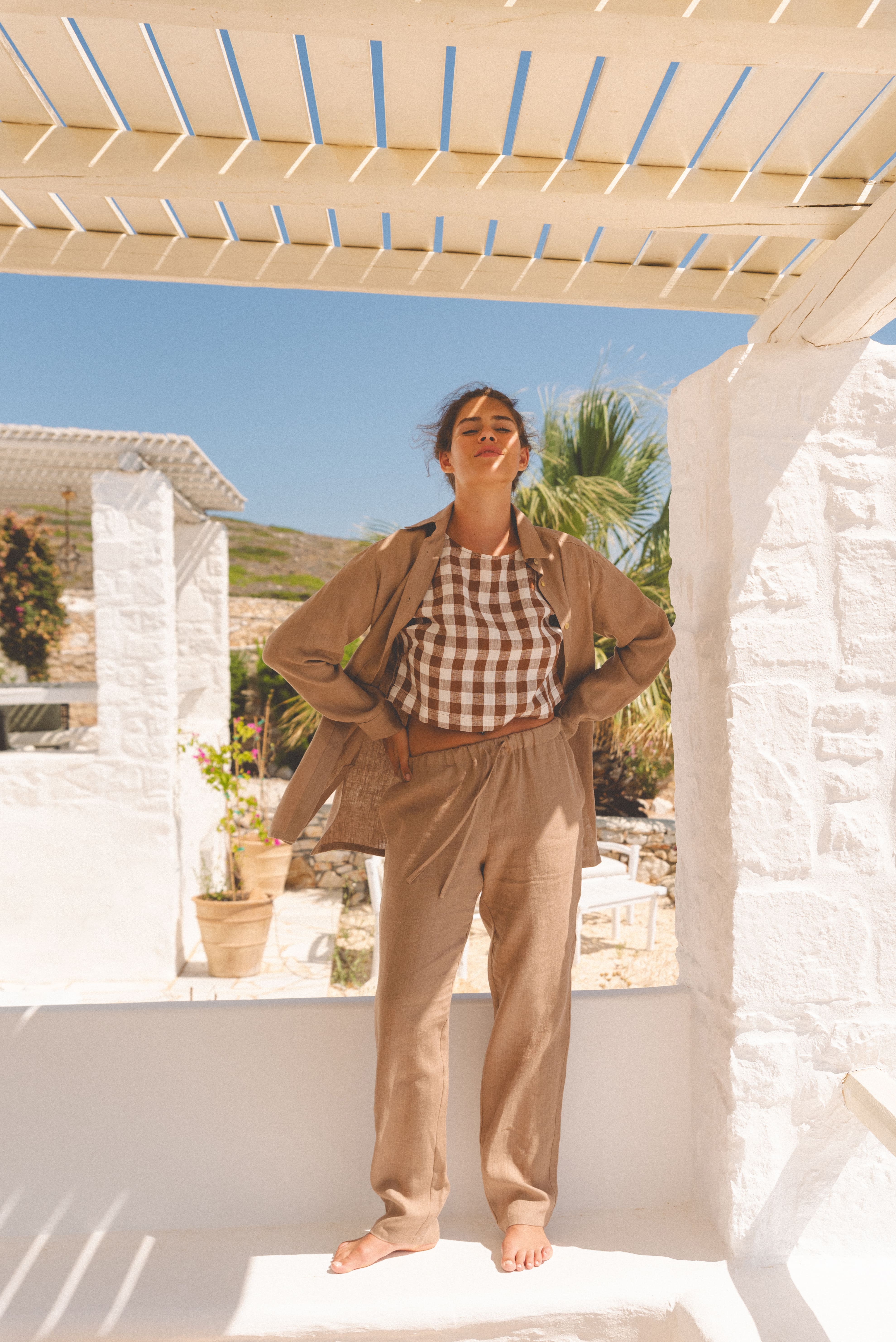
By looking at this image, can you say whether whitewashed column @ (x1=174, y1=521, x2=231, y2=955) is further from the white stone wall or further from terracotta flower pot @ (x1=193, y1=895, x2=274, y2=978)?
terracotta flower pot @ (x1=193, y1=895, x2=274, y2=978)

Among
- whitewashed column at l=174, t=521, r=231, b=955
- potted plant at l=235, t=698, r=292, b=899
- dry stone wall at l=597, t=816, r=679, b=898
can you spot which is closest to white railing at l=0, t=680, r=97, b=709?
potted plant at l=235, t=698, r=292, b=899

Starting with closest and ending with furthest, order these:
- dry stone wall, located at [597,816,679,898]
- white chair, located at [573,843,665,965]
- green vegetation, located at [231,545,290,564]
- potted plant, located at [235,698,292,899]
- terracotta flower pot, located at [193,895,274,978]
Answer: white chair, located at [573,843,665,965], terracotta flower pot, located at [193,895,274,978], potted plant, located at [235,698,292,899], dry stone wall, located at [597,816,679,898], green vegetation, located at [231,545,290,564]

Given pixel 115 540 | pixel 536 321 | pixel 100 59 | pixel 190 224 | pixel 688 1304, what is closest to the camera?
pixel 100 59

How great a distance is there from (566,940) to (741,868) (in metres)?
0.36

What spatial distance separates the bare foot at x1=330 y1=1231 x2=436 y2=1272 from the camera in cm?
163

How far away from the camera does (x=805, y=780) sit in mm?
1731

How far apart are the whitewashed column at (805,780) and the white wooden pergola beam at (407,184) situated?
258 mm

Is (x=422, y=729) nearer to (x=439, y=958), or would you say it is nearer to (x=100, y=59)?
(x=439, y=958)

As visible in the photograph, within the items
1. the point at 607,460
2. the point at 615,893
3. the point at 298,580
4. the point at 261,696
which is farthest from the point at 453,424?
the point at 298,580

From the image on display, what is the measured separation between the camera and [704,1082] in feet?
6.05

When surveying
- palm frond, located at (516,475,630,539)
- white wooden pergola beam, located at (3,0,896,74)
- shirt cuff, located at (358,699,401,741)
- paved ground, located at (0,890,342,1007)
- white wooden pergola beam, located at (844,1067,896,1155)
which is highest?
palm frond, located at (516,475,630,539)

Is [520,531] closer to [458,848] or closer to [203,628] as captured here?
[458,848]

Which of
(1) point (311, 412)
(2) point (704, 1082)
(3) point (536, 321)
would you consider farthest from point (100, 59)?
(3) point (536, 321)

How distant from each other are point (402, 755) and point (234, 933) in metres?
3.94
